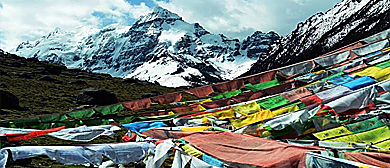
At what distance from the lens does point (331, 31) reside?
158m

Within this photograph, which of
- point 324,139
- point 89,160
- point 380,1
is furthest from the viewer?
point 380,1

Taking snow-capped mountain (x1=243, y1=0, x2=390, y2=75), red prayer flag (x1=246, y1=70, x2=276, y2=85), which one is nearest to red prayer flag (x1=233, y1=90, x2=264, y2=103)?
red prayer flag (x1=246, y1=70, x2=276, y2=85)

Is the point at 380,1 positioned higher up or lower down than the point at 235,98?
higher up

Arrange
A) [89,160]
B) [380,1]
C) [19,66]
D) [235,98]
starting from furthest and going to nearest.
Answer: [380,1] < [19,66] < [235,98] < [89,160]

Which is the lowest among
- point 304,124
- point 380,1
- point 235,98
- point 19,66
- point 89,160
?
point 89,160

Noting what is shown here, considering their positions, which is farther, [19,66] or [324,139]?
[19,66]

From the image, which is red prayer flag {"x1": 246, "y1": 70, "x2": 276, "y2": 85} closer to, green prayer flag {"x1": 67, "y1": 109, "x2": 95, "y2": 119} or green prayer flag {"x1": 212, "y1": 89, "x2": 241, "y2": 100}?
green prayer flag {"x1": 212, "y1": 89, "x2": 241, "y2": 100}

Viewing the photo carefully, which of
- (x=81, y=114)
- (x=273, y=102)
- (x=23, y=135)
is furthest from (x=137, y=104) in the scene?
(x=273, y=102)

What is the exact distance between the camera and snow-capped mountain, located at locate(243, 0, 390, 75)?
422 ft

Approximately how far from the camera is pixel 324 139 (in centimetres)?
933

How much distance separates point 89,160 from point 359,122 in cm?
727

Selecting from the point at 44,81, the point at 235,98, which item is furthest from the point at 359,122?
the point at 44,81

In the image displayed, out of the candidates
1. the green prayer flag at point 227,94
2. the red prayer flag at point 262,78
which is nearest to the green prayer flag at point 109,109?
the green prayer flag at point 227,94

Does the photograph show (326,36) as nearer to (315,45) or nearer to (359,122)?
(315,45)
